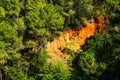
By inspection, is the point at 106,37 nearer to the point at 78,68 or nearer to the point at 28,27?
the point at 78,68

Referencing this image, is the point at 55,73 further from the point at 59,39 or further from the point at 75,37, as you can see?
the point at 75,37

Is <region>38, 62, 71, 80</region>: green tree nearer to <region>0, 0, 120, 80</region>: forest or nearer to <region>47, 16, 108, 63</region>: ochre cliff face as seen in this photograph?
<region>0, 0, 120, 80</region>: forest

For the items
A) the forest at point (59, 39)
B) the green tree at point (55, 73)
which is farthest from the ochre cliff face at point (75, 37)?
the green tree at point (55, 73)

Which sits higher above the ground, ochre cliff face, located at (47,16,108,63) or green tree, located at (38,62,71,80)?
ochre cliff face, located at (47,16,108,63)

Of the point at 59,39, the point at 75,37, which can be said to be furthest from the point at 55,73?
the point at 75,37

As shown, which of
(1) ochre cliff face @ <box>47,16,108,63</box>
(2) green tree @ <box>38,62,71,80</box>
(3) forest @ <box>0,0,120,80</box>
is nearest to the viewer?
(3) forest @ <box>0,0,120,80</box>

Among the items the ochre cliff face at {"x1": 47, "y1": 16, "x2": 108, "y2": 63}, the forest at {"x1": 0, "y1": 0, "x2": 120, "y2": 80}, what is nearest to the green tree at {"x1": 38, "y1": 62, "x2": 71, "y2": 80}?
the forest at {"x1": 0, "y1": 0, "x2": 120, "y2": 80}

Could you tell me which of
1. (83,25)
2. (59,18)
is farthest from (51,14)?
(83,25)

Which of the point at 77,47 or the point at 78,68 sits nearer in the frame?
the point at 78,68
